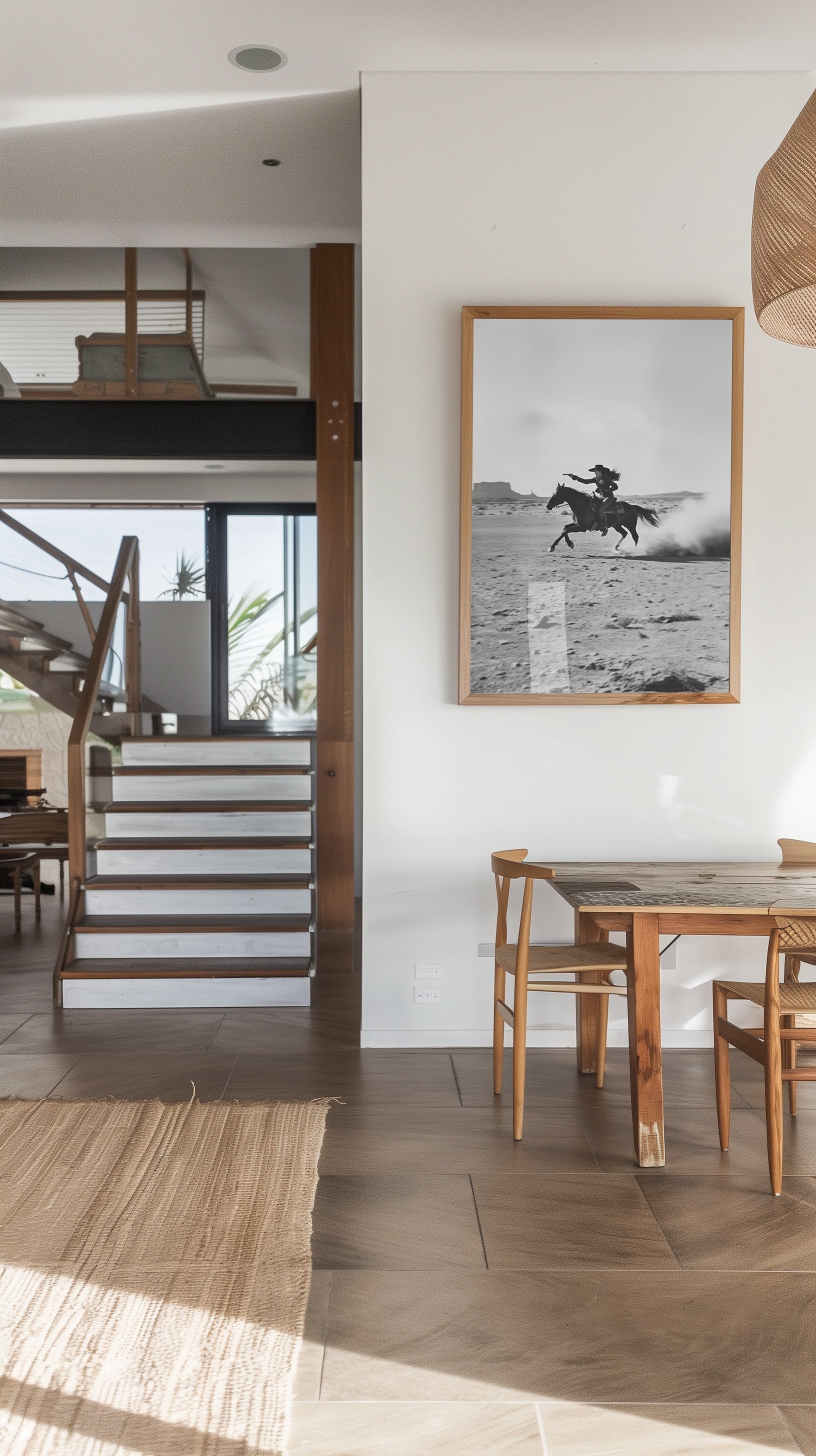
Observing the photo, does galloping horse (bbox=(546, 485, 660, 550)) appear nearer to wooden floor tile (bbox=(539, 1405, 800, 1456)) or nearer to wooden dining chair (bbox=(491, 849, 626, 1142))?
wooden dining chair (bbox=(491, 849, 626, 1142))

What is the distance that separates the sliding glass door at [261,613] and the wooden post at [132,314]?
105 inches

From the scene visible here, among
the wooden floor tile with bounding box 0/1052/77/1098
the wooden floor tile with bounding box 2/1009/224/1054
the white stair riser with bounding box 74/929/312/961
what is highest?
the white stair riser with bounding box 74/929/312/961

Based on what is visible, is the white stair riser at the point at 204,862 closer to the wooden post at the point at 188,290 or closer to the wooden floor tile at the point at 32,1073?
the wooden floor tile at the point at 32,1073

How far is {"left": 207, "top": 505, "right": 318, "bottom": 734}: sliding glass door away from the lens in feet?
29.9

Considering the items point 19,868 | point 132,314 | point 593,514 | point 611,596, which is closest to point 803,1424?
point 611,596

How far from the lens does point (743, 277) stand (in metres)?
4.16

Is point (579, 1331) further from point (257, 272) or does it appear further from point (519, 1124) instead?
point (257, 272)

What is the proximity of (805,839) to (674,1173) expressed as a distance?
5.44 ft

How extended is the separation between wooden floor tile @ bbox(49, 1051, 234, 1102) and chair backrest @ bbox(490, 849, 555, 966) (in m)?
1.14

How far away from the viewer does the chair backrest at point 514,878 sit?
129 inches

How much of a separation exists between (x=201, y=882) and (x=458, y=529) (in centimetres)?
229

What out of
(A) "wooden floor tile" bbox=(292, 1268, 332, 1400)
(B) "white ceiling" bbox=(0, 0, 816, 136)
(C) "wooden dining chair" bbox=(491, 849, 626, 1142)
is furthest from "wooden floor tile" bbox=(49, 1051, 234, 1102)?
(B) "white ceiling" bbox=(0, 0, 816, 136)

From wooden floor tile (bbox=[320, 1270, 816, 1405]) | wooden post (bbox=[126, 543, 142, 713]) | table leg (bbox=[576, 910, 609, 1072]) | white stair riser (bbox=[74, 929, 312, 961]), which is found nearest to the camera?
wooden floor tile (bbox=[320, 1270, 816, 1405])

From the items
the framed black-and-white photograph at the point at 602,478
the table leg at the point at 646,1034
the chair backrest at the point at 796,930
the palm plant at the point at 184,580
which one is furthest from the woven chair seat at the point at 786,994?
the palm plant at the point at 184,580
